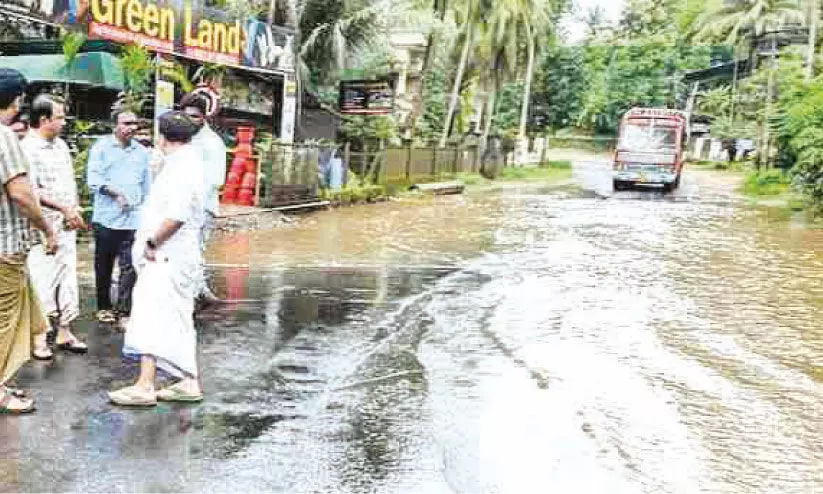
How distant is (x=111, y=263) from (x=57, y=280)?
0.75m

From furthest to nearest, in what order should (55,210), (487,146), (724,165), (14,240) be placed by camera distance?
(724,165)
(487,146)
(55,210)
(14,240)

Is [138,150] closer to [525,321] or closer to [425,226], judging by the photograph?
[525,321]

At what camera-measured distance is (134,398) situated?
527 centimetres

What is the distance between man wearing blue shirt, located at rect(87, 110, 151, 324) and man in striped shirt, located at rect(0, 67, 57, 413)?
1.85 metres

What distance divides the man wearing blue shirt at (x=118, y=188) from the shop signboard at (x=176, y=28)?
7.60 meters

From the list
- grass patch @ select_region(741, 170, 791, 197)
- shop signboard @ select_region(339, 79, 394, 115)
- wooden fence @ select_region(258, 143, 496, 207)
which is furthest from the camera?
grass patch @ select_region(741, 170, 791, 197)

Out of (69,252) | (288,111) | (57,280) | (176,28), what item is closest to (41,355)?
(57,280)

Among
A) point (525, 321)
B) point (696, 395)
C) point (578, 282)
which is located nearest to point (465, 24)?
point (578, 282)

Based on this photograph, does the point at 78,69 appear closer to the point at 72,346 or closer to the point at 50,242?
the point at 72,346

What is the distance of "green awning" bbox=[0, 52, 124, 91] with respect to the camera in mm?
15422

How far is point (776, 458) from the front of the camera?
4992 millimetres

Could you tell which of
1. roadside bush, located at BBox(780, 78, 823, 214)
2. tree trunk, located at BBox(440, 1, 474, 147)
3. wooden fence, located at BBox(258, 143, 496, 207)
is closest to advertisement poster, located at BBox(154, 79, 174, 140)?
wooden fence, located at BBox(258, 143, 496, 207)

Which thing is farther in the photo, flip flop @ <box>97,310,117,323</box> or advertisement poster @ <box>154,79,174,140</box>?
advertisement poster @ <box>154,79,174,140</box>

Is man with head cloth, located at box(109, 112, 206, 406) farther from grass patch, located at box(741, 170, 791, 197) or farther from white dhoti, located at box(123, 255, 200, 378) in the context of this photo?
grass patch, located at box(741, 170, 791, 197)
